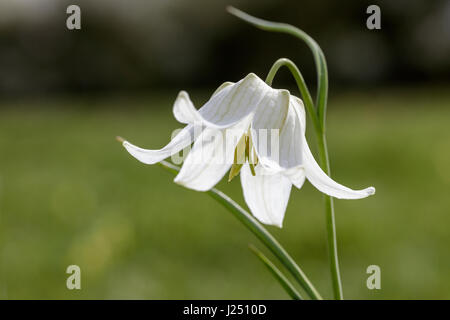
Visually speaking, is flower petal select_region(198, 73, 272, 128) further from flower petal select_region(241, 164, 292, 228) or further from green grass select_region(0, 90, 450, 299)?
green grass select_region(0, 90, 450, 299)

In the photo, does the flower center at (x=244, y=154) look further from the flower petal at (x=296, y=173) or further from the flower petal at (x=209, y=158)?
the flower petal at (x=296, y=173)

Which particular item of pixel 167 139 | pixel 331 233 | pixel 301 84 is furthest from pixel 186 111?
pixel 167 139

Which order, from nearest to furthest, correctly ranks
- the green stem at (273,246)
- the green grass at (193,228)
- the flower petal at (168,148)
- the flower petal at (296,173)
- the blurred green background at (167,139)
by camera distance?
the flower petal at (296,173) → the flower petal at (168,148) → the green stem at (273,246) → the green grass at (193,228) → the blurred green background at (167,139)

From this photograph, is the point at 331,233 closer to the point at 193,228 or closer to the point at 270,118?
the point at 270,118

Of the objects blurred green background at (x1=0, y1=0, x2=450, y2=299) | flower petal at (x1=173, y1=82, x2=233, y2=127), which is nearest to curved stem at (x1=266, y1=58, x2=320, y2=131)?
flower petal at (x1=173, y1=82, x2=233, y2=127)

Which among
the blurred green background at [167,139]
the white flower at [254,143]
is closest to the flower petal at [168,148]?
the white flower at [254,143]

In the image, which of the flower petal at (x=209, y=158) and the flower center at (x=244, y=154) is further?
the flower center at (x=244, y=154)
